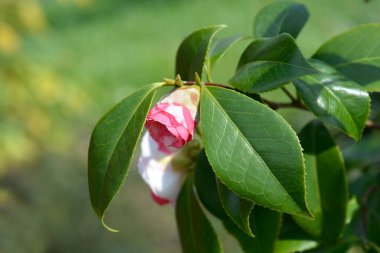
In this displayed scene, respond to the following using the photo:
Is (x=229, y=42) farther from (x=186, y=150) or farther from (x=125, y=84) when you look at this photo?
(x=125, y=84)

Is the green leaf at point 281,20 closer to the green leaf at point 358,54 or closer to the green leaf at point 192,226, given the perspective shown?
the green leaf at point 358,54

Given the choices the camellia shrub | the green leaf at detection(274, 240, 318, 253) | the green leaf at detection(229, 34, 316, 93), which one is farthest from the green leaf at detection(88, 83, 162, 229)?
the green leaf at detection(274, 240, 318, 253)

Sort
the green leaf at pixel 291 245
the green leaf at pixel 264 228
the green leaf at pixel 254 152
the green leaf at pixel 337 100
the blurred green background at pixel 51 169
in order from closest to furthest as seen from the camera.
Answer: the green leaf at pixel 254 152
the green leaf at pixel 337 100
the green leaf at pixel 264 228
the green leaf at pixel 291 245
the blurred green background at pixel 51 169

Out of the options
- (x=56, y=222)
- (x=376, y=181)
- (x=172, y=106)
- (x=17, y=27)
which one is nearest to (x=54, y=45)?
(x=17, y=27)

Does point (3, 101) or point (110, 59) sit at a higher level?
point (3, 101)

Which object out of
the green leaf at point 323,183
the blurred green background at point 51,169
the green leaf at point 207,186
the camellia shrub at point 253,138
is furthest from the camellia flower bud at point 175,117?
the blurred green background at point 51,169
